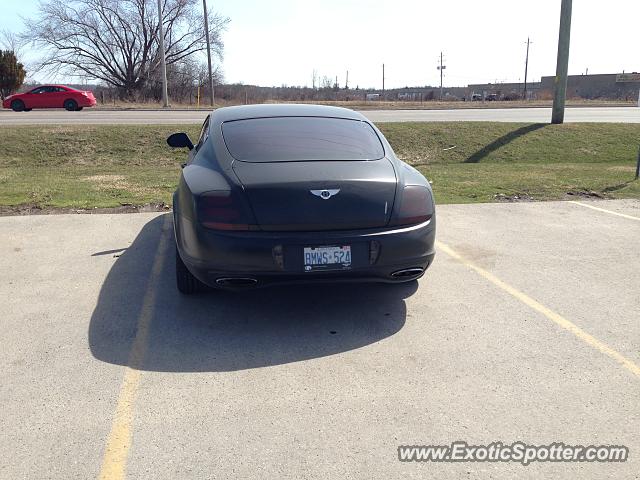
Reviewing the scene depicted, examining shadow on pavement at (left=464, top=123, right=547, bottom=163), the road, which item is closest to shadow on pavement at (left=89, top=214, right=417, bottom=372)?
shadow on pavement at (left=464, top=123, right=547, bottom=163)

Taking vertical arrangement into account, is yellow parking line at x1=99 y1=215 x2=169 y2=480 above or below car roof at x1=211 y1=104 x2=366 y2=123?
below

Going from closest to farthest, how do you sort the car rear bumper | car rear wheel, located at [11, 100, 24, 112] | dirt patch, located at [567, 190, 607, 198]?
the car rear bumper < dirt patch, located at [567, 190, 607, 198] < car rear wheel, located at [11, 100, 24, 112]

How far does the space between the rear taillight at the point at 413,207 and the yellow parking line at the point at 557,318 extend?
1.17 metres

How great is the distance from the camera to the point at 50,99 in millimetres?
29000

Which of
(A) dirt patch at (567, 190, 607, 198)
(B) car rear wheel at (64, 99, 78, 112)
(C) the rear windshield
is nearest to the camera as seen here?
(C) the rear windshield

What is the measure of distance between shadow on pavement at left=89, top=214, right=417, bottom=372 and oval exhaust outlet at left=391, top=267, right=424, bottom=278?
36 centimetres

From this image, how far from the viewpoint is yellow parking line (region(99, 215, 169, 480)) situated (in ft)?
8.25

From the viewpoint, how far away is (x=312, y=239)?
3.69 metres

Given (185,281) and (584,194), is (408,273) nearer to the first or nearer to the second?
(185,281)

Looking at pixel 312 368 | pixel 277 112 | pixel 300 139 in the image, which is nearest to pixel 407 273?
pixel 312 368

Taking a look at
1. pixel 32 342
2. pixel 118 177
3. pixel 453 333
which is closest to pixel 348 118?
pixel 453 333

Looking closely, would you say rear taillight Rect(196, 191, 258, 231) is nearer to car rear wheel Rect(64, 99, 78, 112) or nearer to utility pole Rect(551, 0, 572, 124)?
utility pole Rect(551, 0, 572, 124)

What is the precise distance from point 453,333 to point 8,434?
2.71m

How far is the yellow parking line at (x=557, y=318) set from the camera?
11.5 feet
